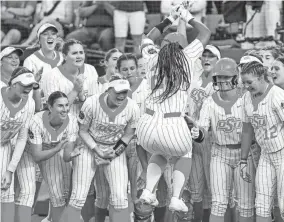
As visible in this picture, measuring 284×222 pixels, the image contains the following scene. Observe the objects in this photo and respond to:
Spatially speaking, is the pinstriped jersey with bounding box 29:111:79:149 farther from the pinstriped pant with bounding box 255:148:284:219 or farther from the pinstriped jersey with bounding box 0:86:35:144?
the pinstriped pant with bounding box 255:148:284:219

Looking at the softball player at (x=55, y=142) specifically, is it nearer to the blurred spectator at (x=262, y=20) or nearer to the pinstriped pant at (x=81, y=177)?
the pinstriped pant at (x=81, y=177)

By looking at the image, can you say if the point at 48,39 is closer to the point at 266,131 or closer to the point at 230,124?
the point at 230,124

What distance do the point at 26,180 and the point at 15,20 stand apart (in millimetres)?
3994

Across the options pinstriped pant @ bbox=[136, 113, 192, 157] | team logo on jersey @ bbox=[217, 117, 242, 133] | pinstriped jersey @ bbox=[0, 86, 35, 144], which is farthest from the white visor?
team logo on jersey @ bbox=[217, 117, 242, 133]

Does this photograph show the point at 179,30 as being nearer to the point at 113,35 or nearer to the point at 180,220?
the point at 180,220

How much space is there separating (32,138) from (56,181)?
514 mm

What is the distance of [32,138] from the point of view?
7.32 m

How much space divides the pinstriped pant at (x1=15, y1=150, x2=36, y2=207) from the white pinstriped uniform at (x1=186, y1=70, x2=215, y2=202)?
1593 mm

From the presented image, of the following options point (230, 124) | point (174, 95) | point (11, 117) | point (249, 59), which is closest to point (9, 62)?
point (11, 117)

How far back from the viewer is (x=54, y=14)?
10570mm

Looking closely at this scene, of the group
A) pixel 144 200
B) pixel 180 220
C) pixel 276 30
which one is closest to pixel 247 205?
pixel 180 220

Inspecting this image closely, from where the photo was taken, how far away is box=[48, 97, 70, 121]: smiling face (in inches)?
285

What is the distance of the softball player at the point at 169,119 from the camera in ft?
20.4

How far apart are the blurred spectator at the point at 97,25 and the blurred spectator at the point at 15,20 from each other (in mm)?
805
